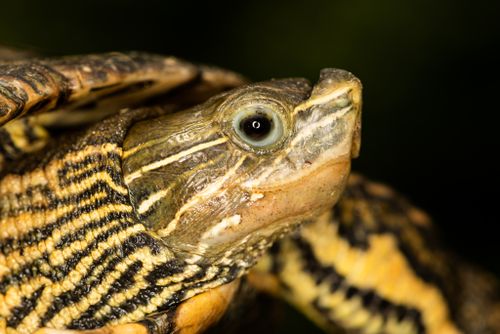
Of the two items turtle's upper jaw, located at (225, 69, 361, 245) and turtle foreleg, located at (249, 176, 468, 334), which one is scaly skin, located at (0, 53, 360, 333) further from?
turtle foreleg, located at (249, 176, 468, 334)

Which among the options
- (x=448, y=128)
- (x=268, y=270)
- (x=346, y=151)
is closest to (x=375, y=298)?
(x=268, y=270)

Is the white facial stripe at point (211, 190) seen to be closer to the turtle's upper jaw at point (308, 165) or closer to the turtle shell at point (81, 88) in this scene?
the turtle's upper jaw at point (308, 165)

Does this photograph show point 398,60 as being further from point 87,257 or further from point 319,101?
point 87,257

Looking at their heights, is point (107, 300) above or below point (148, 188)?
below

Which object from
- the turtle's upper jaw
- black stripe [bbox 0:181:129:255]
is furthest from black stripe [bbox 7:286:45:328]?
the turtle's upper jaw

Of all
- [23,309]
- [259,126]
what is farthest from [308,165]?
[23,309]

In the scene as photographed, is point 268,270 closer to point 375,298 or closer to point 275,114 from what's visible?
point 375,298

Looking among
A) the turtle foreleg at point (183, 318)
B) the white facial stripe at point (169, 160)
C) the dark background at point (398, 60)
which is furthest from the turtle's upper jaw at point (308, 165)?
the dark background at point (398, 60)
